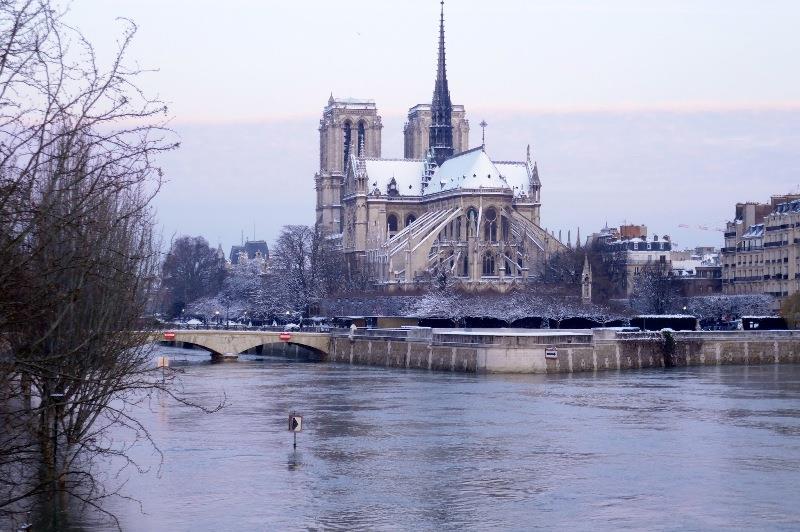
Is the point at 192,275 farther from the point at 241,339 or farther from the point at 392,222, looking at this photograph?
the point at 241,339

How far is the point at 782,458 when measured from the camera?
29469 mm

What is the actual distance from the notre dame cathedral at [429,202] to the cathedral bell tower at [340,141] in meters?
0.09

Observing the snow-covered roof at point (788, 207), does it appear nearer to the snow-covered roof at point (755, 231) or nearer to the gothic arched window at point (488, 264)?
the snow-covered roof at point (755, 231)

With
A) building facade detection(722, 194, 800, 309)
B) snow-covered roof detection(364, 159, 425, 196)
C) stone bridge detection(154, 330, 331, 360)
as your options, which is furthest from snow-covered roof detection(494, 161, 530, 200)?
stone bridge detection(154, 330, 331, 360)

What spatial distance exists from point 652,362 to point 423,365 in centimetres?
978

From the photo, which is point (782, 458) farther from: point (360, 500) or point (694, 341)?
point (694, 341)

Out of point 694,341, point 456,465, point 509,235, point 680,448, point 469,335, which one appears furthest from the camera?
point 509,235

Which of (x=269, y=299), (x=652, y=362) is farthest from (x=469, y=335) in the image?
(x=269, y=299)

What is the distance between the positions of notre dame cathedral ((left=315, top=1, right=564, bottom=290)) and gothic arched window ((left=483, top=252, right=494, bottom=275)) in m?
0.08

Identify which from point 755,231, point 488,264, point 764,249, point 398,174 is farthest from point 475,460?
point 398,174

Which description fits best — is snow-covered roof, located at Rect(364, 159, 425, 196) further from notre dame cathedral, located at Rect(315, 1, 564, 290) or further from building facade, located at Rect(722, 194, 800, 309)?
building facade, located at Rect(722, 194, 800, 309)

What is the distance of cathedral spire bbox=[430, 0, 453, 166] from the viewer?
12138cm

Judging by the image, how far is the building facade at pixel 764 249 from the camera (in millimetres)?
93250

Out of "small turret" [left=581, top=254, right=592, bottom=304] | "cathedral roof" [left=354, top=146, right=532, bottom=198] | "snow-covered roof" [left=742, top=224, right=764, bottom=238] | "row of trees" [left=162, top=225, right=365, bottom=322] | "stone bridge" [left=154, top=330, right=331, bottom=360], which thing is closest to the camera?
"stone bridge" [left=154, top=330, right=331, bottom=360]
